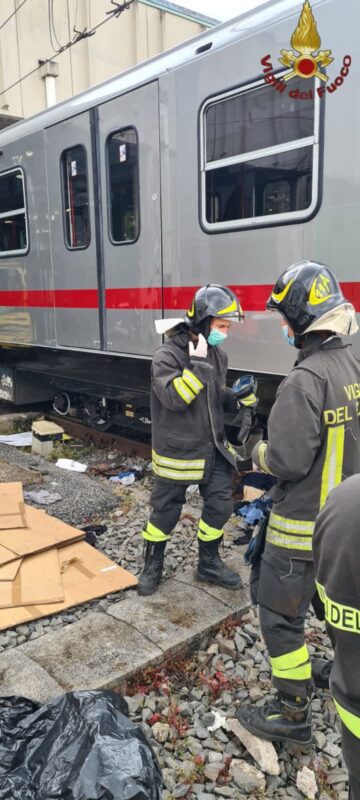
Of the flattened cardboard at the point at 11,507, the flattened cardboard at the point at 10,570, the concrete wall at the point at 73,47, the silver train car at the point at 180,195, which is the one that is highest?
the concrete wall at the point at 73,47

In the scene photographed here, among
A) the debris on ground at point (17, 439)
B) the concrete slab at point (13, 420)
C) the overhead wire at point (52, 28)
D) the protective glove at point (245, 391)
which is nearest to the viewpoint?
the protective glove at point (245, 391)

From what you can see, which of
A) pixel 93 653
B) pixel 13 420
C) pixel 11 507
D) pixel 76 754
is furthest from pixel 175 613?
pixel 13 420

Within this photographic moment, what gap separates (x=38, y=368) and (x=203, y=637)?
15.9 ft

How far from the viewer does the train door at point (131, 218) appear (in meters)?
5.06

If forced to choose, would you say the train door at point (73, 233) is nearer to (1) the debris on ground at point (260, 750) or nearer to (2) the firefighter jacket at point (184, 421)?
(2) the firefighter jacket at point (184, 421)

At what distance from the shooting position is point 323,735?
258 centimetres

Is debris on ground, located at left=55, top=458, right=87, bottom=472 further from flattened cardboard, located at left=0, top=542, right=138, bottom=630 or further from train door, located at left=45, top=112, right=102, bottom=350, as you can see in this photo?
flattened cardboard, located at left=0, top=542, right=138, bottom=630

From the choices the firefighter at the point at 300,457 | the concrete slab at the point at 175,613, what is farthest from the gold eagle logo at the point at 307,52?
the concrete slab at the point at 175,613

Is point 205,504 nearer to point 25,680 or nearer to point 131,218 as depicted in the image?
point 25,680

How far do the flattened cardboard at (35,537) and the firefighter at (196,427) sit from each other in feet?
2.41

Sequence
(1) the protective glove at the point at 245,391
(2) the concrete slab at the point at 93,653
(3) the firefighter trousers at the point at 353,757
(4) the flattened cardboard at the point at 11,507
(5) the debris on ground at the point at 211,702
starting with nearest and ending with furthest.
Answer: (3) the firefighter trousers at the point at 353,757
(5) the debris on ground at the point at 211,702
(2) the concrete slab at the point at 93,653
(1) the protective glove at the point at 245,391
(4) the flattened cardboard at the point at 11,507

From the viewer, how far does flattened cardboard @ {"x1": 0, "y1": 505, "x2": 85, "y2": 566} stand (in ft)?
12.5

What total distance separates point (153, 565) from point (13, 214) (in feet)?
15.9

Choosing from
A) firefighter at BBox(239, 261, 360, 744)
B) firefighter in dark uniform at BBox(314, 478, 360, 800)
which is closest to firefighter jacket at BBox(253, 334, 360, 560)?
firefighter at BBox(239, 261, 360, 744)
